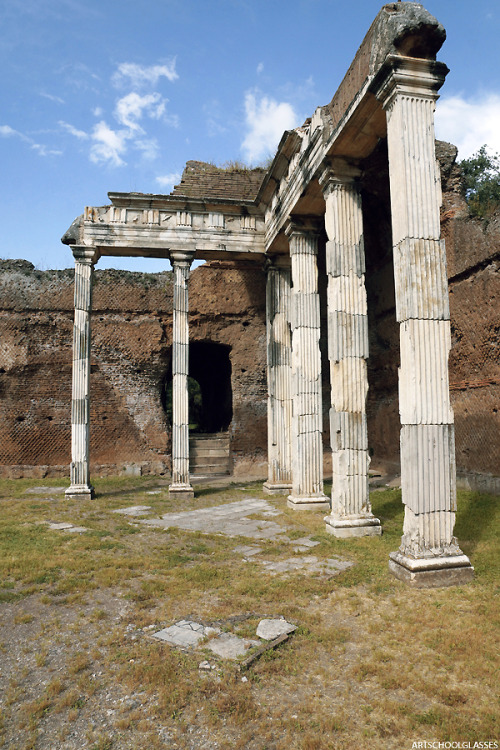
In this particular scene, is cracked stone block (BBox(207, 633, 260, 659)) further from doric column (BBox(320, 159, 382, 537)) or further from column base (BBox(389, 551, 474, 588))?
doric column (BBox(320, 159, 382, 537))

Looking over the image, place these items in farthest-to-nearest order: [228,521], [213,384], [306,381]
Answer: [213,384]
[306,381]
[228,521]

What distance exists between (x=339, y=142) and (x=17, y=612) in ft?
21.1

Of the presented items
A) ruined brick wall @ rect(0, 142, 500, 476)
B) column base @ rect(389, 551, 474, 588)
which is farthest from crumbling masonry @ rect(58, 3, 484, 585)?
ruined brick wall @ rect(0, 142, 500, 476)

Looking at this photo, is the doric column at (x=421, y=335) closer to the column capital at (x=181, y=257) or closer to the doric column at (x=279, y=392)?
the doric column at (x=279, y=392)

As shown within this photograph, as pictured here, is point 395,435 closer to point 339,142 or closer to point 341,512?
point 341,512

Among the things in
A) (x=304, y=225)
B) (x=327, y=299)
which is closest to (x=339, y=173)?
(x=304, y=225)

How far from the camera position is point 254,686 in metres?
2.91

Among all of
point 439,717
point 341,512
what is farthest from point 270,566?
point 439,717

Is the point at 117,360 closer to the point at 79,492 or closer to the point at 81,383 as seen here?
the point at 81,383

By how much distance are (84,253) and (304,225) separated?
4.82 metres

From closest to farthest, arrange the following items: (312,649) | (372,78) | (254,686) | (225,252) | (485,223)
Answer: (254,686)
(312,649)
(372,78)
(485,223)
(225,252)

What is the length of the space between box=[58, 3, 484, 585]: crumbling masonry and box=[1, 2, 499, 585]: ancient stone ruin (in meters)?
0.02

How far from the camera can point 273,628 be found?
3648 millimetres

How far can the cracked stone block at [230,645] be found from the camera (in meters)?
3.28
